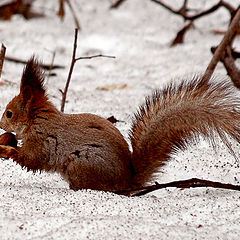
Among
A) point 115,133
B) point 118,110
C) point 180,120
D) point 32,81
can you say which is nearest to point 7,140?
point 32,81

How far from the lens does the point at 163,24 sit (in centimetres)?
812

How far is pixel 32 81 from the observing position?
3.11 metres

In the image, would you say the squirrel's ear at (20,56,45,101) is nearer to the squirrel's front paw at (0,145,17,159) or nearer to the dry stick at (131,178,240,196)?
the squirrel's front paw at (0,145,17,159)

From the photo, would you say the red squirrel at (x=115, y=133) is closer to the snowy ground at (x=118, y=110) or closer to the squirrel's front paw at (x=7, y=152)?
the squirrel's front paw at (x=7, y=152)

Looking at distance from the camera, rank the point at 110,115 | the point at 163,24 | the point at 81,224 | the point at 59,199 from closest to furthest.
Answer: the point at 81,224
the point at 59,199
the point at 110,115
the point at 163,24

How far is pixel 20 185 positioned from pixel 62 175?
0.84 ft

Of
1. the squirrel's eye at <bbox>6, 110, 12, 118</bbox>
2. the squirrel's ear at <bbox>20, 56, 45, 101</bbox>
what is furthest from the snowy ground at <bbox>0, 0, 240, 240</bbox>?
the squirrel's ear at <bbox>20, 56, 45, 101</bbox>

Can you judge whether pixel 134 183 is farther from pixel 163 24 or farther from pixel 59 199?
pixel 163 24

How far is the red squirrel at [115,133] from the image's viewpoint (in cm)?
269

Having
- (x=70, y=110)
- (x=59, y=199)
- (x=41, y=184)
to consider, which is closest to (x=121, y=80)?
(x=70, y=110)

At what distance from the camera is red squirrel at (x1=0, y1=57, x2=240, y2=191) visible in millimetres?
2689

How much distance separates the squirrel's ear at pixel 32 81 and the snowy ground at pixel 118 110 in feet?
1.46

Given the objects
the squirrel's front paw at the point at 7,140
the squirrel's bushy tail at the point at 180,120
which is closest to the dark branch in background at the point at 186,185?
the squirrel's bushy tail at the point at 180,120

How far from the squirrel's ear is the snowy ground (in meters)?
0.44
